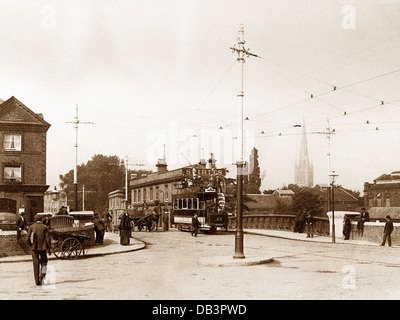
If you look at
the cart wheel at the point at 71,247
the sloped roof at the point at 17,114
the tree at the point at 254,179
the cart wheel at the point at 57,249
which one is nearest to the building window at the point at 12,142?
the sloped roof at the point at 17,114

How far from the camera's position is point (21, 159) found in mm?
43625

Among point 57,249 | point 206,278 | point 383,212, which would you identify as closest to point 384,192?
point 383,212

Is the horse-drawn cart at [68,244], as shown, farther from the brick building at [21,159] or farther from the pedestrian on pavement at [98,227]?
the brick building at [21,159]

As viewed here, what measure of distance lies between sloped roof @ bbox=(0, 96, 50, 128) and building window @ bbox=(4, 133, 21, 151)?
1161 mm

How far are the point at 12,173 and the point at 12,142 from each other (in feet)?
8.33

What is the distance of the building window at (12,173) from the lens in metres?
42.9

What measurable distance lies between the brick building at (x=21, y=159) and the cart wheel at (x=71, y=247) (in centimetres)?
2417

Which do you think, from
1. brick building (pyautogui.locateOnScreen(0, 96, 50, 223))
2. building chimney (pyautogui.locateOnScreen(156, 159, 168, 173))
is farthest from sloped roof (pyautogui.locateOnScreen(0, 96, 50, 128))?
building chimney (pyautogui.locateOnScreen(156, 159, 168, 173))

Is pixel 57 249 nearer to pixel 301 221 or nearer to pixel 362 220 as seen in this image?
pixel 362 220

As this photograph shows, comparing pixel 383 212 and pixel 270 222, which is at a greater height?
pixel 270 222

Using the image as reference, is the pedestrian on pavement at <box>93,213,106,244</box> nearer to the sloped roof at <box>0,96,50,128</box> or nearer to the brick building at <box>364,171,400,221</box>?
the sloped roof at <box>0,96,50,128</box>

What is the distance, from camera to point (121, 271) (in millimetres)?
15547

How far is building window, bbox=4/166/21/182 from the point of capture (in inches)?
1690
